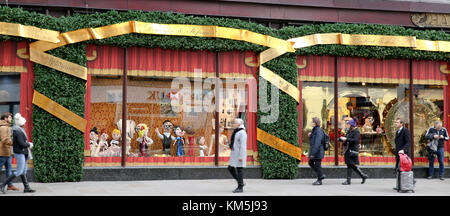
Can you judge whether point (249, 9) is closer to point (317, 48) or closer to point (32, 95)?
point (317, 48)

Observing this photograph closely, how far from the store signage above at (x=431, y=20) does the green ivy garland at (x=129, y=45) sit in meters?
0.49

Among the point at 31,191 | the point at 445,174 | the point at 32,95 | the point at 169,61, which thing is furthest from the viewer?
the point at 445,174

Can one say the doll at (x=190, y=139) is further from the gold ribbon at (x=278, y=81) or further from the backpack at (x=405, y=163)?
the backpack at (x=405, y=163)

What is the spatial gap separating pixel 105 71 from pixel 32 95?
1.95 m

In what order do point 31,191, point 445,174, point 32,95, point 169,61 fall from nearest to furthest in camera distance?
point 31,191 < point 32,95 < point 169,61 < point 445,174

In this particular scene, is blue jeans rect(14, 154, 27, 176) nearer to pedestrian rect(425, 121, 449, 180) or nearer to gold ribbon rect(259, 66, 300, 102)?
gold ribbon rect(259, 66, 300, 102)

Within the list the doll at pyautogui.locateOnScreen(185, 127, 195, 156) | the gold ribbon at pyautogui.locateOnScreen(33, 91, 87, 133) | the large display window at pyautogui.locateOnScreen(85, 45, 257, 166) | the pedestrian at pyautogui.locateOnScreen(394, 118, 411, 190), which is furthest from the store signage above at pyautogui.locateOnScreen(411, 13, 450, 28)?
the gold ribbon at pyautogui.locateOnScreen(33, 91, 87, 133)

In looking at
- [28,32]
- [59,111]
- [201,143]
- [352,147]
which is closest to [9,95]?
[59,111]

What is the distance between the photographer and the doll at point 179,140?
15.0 meters

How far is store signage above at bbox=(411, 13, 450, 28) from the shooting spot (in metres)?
16.5

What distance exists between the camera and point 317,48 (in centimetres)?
1552

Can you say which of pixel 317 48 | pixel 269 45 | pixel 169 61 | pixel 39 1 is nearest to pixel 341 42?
pixel 317 48

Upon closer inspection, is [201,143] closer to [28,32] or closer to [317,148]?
[317,148]

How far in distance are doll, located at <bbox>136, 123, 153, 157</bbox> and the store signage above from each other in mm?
8706
